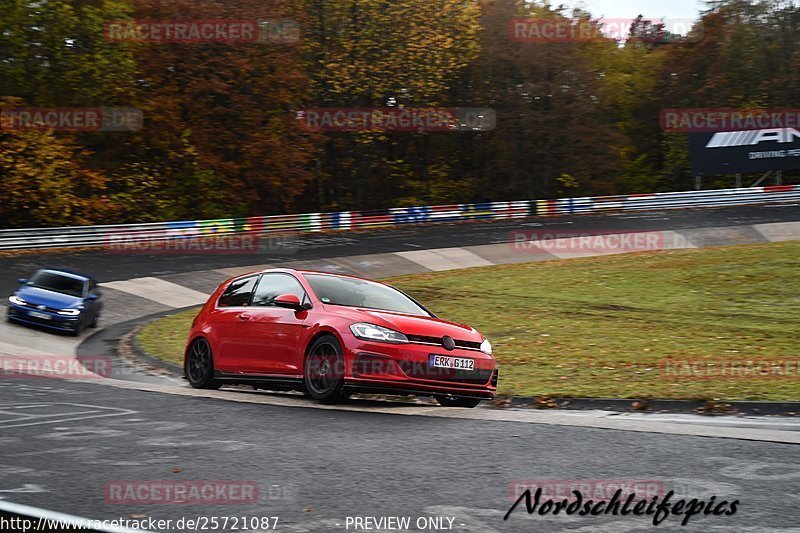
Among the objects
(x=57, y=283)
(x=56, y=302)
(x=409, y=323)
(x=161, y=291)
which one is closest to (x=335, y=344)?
(x=409, y=323)

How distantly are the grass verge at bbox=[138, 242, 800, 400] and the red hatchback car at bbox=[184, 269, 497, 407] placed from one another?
5.40 feet

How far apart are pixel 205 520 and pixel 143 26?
44015 millimetres

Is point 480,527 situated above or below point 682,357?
above

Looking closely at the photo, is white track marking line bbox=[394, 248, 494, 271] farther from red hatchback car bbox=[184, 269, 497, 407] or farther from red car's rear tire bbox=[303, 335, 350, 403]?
red car's rear tire bbox=[303, 335, 350, 403]

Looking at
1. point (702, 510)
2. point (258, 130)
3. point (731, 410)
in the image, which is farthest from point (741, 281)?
point (258, 130)

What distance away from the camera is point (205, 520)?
5266 millimetres

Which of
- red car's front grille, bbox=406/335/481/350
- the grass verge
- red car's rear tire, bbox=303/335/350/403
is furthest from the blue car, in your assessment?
red car's front grille, bbox=406/335/481/350

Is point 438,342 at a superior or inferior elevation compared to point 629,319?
superior

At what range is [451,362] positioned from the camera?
10.4m

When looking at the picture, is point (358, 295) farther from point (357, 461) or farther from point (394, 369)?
point (357, 461)

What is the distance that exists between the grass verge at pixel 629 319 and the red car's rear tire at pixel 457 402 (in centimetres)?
89

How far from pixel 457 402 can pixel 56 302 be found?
1290 cm

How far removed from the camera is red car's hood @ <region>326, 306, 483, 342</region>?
10.2 metres

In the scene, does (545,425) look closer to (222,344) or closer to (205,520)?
(205,520)
